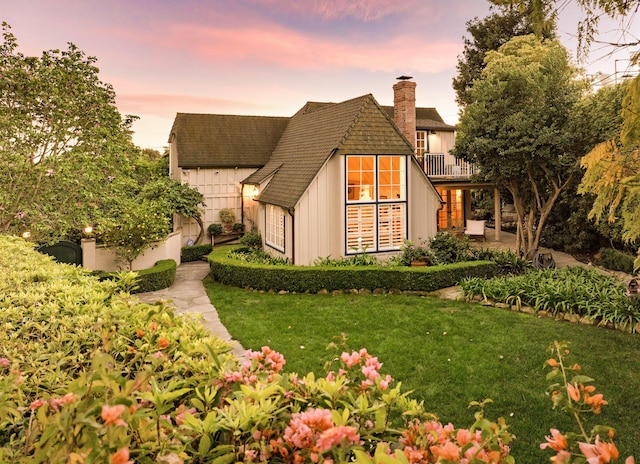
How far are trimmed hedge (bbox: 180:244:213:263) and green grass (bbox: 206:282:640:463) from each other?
8.19 meters

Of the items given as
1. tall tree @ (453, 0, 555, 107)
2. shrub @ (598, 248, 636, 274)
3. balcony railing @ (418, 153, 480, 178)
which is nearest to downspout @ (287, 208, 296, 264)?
balcony railing @ (418, 153, 480, 178)

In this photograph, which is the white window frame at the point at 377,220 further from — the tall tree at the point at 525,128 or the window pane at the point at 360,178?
the tall tree at the point at 525,128

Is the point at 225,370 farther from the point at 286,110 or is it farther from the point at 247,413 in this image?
the point at 286,110

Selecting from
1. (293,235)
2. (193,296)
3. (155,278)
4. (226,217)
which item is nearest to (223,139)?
(226,217)

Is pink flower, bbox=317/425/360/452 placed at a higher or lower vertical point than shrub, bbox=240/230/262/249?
higher

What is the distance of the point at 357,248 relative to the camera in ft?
50.0

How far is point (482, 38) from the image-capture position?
34844 mm

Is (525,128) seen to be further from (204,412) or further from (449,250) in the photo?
(204,412)

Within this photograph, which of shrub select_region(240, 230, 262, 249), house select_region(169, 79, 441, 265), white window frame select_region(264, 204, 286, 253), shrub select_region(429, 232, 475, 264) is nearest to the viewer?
shrub select_region(429, 232, 475, 264)

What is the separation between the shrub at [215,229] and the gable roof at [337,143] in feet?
17.6

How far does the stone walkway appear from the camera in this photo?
9.62 metres

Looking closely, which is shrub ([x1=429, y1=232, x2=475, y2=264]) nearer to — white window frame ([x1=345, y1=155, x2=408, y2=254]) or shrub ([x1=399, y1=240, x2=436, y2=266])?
shrub ([x1=399, y1=240, x2=436, y2=266])

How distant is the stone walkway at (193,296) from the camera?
962cm

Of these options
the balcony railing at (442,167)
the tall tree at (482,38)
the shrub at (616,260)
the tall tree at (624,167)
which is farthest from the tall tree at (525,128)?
the tall tree at (482,38)
